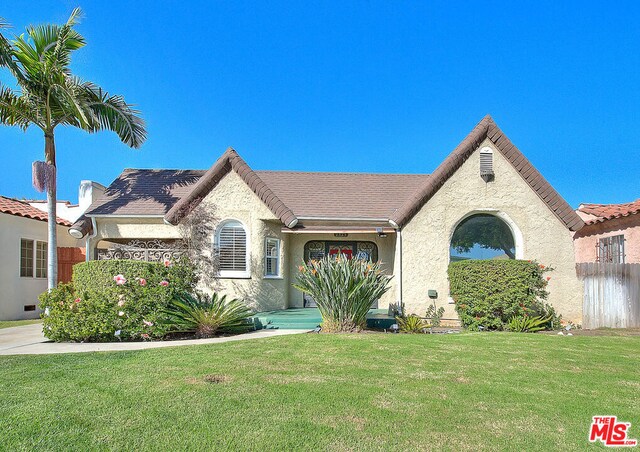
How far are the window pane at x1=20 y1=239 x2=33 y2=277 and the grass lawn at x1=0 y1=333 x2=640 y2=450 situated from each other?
11.8 metres

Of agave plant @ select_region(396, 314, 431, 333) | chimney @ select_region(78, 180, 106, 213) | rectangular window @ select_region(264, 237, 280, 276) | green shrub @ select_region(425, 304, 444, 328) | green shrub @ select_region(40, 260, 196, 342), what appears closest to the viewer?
green shrub @ select_region(40, 260, 196, 342)

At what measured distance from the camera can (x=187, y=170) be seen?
21000mm

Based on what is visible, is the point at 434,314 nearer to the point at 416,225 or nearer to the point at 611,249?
the point at 416,225

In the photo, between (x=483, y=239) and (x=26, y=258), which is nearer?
(x=483, y=239)

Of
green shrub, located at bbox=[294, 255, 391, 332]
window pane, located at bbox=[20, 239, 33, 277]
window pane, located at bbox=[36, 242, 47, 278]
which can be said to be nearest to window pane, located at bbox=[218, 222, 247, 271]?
green shrub, located at bbox=[294, 255, 391, 332]

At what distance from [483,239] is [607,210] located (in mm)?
7002

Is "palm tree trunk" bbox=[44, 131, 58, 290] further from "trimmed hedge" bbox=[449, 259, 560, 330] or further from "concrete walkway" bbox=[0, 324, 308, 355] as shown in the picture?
"trimmed hedge" bbox=[449, 259, 560, 330]

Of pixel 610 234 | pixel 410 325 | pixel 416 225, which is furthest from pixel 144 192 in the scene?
pixel 610 234

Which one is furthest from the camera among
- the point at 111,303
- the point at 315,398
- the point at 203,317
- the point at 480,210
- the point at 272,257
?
the point at 272,257

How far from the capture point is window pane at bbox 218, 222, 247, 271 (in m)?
16.0

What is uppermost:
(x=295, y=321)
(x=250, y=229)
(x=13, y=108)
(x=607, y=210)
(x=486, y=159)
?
(x=13, y=108)

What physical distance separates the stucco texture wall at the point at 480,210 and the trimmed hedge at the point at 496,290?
3.73ft

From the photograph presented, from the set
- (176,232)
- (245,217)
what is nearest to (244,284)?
(245,217)

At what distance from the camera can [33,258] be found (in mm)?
19344
